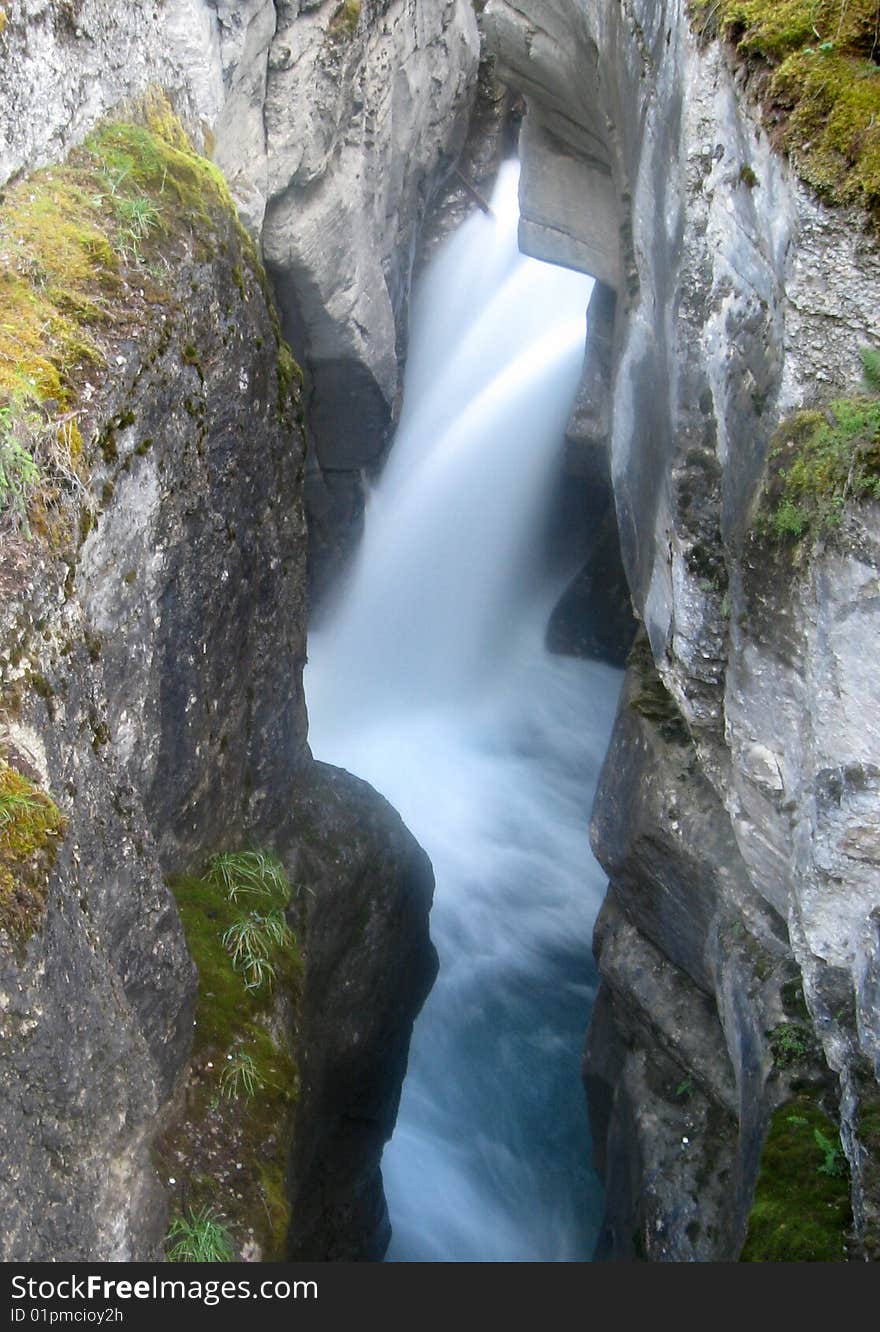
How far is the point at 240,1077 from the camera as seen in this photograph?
4.44 meters

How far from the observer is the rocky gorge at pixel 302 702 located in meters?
→ 3.48

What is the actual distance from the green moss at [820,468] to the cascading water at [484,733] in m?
5.10

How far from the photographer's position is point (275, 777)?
5.75m

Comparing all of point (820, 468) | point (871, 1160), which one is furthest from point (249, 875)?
point (820, 468)

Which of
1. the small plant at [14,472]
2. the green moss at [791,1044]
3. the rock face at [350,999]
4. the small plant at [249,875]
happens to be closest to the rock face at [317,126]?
the small plant at [14,472]

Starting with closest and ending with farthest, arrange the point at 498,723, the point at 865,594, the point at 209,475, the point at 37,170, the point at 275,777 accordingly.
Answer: the point at 865,594
the point at 37,170
the point at 209,475
the point at 275,777
the point at 498,723

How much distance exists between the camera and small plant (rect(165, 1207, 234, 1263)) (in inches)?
149

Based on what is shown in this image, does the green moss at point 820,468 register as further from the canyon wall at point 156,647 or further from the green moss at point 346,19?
the green moss at point 346,19

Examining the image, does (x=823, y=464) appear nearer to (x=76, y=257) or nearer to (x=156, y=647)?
(x=156, y=647)

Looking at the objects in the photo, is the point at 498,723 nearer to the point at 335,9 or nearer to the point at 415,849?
the point at 415,849

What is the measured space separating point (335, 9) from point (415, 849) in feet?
18.9

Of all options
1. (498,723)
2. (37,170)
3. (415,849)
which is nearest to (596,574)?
(498,723)

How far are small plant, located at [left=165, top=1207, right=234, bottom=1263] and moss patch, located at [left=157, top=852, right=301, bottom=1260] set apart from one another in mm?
38

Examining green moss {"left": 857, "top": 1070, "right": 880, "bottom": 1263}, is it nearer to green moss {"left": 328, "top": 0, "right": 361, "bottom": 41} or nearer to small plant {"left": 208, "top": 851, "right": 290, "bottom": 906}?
small plant {"left": 208, "top": 851, "right": 290, "bottom": 906}
